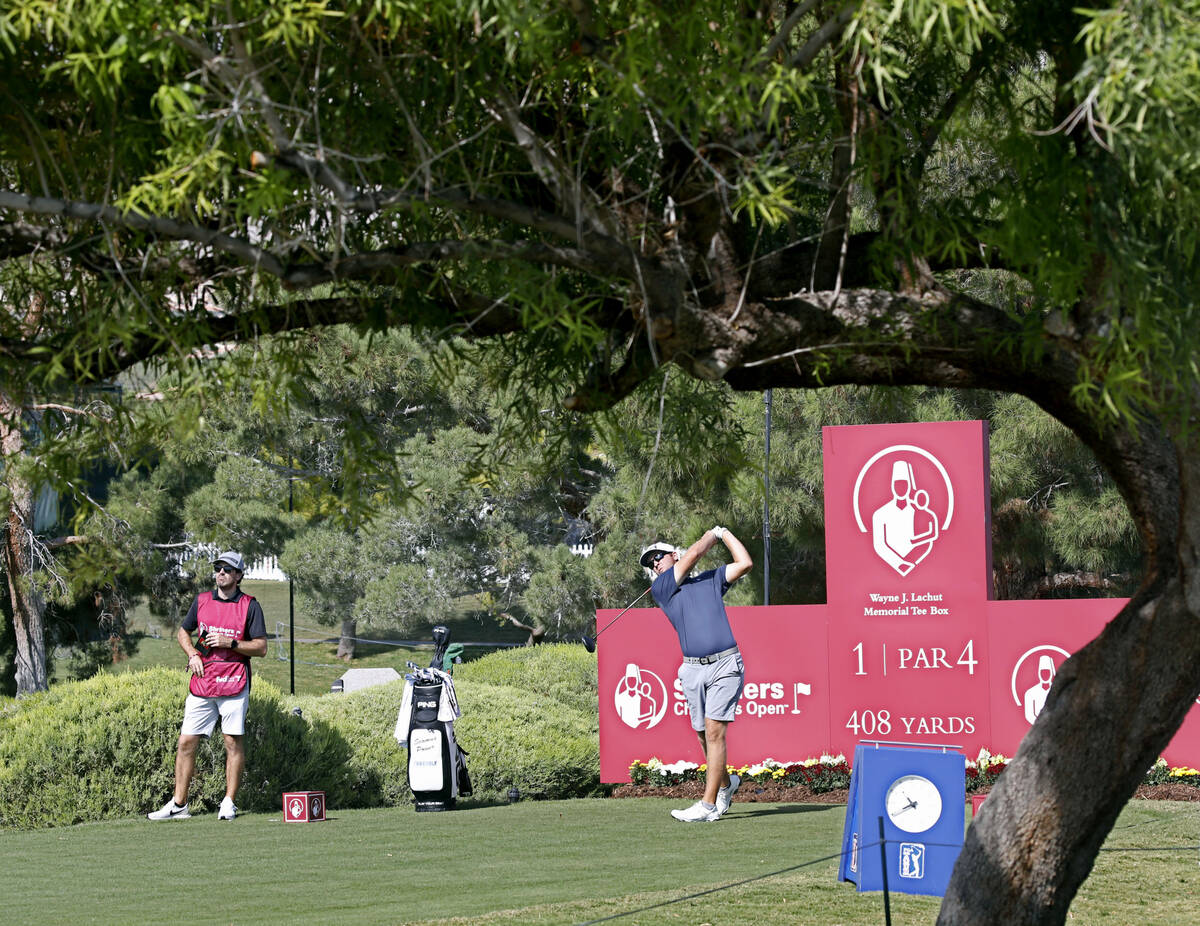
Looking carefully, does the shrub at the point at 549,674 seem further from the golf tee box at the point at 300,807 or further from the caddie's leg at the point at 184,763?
the caddie's leg at the point at 184,763

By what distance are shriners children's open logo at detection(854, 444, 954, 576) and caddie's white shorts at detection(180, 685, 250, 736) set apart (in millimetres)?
5580

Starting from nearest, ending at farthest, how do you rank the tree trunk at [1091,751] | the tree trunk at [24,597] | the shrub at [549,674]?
the tree trunk at [1091,751] → the shrub at [549,674] → the tree trunk at [24,597]

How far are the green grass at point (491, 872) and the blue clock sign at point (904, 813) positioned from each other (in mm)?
175

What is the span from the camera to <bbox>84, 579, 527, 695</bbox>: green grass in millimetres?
32969

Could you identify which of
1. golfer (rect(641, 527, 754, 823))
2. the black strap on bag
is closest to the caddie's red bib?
the black strap on bag

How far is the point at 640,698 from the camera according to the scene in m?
13.6

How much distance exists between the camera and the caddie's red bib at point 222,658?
10102mm

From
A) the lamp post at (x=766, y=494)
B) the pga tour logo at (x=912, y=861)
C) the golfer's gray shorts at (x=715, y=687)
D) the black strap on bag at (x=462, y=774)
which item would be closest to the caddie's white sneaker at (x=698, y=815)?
the golfer's gray shorts at (x=715, y=687)

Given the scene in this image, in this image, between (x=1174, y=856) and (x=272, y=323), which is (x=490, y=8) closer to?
(x=272, y=323)

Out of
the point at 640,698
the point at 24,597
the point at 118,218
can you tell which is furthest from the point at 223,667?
the point at 24,597

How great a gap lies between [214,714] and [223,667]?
33 cm

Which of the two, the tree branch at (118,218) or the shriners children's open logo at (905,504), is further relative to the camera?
the shriners children's open logo at (905,504)

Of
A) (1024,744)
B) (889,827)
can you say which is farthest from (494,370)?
(889,827)

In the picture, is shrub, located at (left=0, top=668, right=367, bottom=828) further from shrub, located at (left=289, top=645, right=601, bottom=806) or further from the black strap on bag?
the black strap on bag
